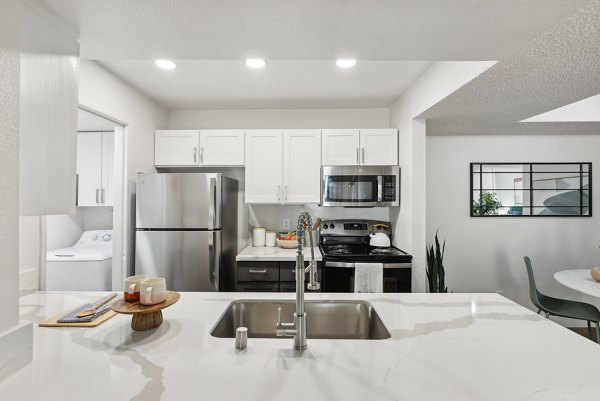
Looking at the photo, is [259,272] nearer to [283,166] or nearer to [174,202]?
[174,202]

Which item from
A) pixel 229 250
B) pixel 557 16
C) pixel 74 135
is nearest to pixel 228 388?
pixel 74 135

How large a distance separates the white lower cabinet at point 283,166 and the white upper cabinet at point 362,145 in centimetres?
15

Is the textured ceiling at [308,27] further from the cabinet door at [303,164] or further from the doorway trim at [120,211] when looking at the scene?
the cabinet door at [303,164]

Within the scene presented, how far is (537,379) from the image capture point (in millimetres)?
833

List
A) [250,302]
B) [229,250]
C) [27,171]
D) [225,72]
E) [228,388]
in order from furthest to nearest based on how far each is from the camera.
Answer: [229,250] → [225,72] → [250,302] → [27,171] → [228,388]

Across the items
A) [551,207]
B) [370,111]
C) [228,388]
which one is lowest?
[228,388]

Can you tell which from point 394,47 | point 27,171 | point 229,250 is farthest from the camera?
point 229,250

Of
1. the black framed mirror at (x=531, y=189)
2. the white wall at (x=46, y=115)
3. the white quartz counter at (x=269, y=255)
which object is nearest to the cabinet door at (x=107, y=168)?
the white quartz counter at (x=269, y=255)

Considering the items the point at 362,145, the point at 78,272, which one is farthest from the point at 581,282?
the point at 78,272

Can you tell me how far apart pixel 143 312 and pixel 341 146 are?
2.35 m

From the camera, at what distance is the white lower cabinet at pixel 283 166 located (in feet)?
9.73

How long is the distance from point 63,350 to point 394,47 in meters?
1.73

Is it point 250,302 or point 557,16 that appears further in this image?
point 250,302

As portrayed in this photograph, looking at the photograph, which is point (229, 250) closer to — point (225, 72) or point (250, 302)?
point (250, 302)
